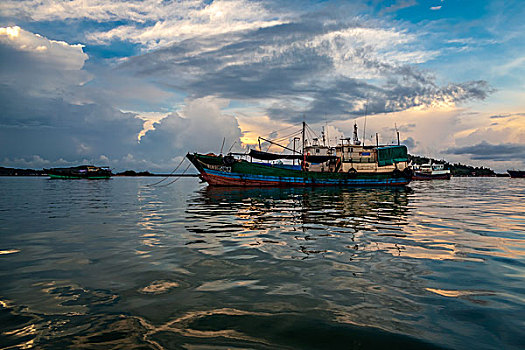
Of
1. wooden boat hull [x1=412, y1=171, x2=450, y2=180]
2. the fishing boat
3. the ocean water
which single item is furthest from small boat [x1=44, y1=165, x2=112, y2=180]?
wooden boat hull [x1=412, y1=171, x2=450, y2=180]

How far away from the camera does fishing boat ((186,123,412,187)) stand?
3881 cm

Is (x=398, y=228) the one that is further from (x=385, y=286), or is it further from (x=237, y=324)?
(x=237, y=324)

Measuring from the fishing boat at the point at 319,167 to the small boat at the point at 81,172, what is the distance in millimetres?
54080

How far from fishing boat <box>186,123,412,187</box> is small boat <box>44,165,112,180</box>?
54080mm

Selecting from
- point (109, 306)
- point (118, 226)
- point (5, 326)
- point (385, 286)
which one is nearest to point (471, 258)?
point (385, 286)

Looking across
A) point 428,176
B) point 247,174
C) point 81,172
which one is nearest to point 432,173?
point 428,176

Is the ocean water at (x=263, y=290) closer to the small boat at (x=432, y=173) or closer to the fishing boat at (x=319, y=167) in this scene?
the fishing boat at (x=319, y=167)

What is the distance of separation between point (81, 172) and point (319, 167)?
66766mm

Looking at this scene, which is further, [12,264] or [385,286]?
[12,264]

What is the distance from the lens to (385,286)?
474 centimetres

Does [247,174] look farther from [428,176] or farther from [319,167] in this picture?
[428,176]

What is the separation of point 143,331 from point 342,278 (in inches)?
130

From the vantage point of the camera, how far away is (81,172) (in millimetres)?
80188

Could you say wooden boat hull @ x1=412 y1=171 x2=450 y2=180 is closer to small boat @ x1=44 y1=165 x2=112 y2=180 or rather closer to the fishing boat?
the fishing boat
